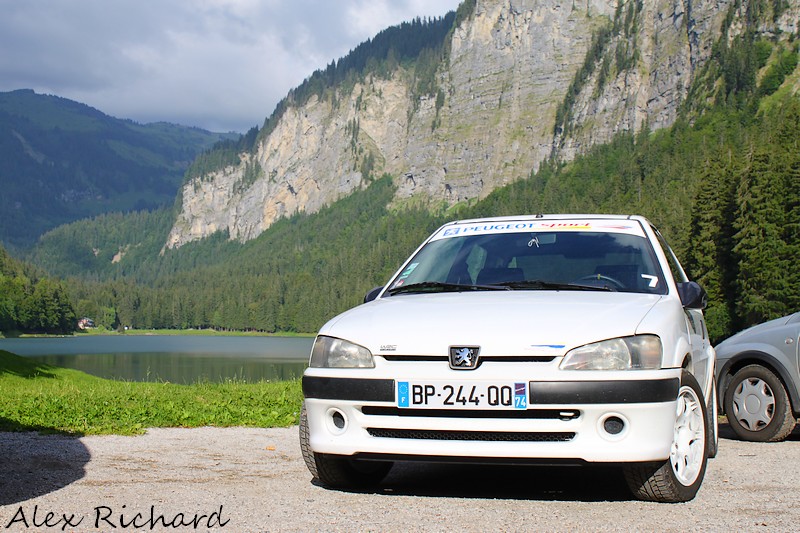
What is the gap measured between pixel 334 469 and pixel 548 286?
202cm

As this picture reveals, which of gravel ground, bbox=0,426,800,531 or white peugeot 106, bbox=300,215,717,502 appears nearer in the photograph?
gravel ground, bbox=0,426,800,531

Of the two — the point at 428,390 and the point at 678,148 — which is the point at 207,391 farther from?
A: the point at 678,148

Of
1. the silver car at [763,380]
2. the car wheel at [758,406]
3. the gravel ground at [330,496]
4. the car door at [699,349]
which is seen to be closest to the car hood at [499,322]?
the car door at [699,349]

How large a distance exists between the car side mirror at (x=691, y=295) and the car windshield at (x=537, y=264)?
16 cm

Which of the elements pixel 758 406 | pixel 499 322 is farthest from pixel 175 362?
pixel 499 322

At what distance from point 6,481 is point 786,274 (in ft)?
175

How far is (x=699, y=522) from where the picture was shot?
4.92 m

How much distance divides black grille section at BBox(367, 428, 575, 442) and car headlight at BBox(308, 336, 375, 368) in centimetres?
46

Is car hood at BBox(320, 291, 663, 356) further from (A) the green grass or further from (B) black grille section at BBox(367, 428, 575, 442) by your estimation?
(A) the green grass

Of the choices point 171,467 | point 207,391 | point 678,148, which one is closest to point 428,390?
point 171,467

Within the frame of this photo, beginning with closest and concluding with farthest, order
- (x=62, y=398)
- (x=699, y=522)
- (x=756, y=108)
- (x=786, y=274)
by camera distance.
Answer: (x=699, y=522), (x=62, y=398), (x=786, y=274), (x=756, y=108)

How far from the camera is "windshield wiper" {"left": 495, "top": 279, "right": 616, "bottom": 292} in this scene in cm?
627
